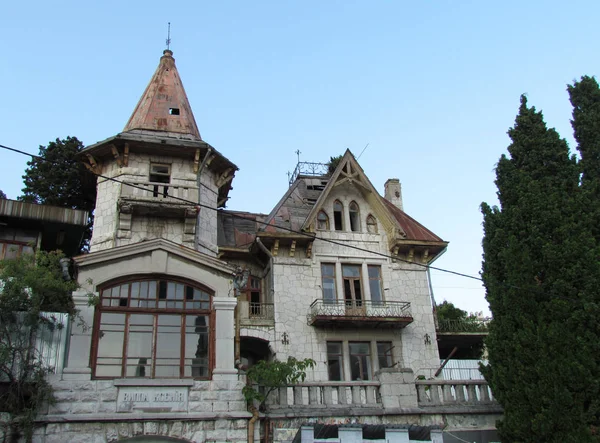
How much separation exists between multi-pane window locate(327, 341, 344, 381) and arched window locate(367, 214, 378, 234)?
205 inches

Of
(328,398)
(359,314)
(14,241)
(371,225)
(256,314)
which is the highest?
(371,225)

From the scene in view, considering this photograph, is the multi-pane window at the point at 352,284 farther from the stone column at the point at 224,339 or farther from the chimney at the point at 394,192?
the stone column at the point at 224,339

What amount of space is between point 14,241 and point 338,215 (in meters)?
12.8

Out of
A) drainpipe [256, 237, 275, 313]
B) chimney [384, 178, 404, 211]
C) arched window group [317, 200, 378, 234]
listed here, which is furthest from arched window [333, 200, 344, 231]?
chimney [384, 178, 404, 211]

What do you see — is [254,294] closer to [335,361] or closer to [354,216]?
[335,361]

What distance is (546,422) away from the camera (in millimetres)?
15922

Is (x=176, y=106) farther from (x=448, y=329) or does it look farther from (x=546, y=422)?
(x=546, y=422)

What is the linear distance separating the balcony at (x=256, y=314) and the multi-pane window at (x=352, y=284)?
123 inches

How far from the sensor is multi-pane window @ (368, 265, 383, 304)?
25.8m

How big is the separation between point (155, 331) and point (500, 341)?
31.7ft

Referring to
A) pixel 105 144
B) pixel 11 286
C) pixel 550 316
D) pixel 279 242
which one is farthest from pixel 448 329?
pixel 11 286

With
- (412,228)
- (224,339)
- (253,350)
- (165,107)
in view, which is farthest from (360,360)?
(165,107)

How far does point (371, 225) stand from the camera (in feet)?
89.6

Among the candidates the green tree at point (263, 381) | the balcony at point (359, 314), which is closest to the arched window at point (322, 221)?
the balcony at point (359, 314)
